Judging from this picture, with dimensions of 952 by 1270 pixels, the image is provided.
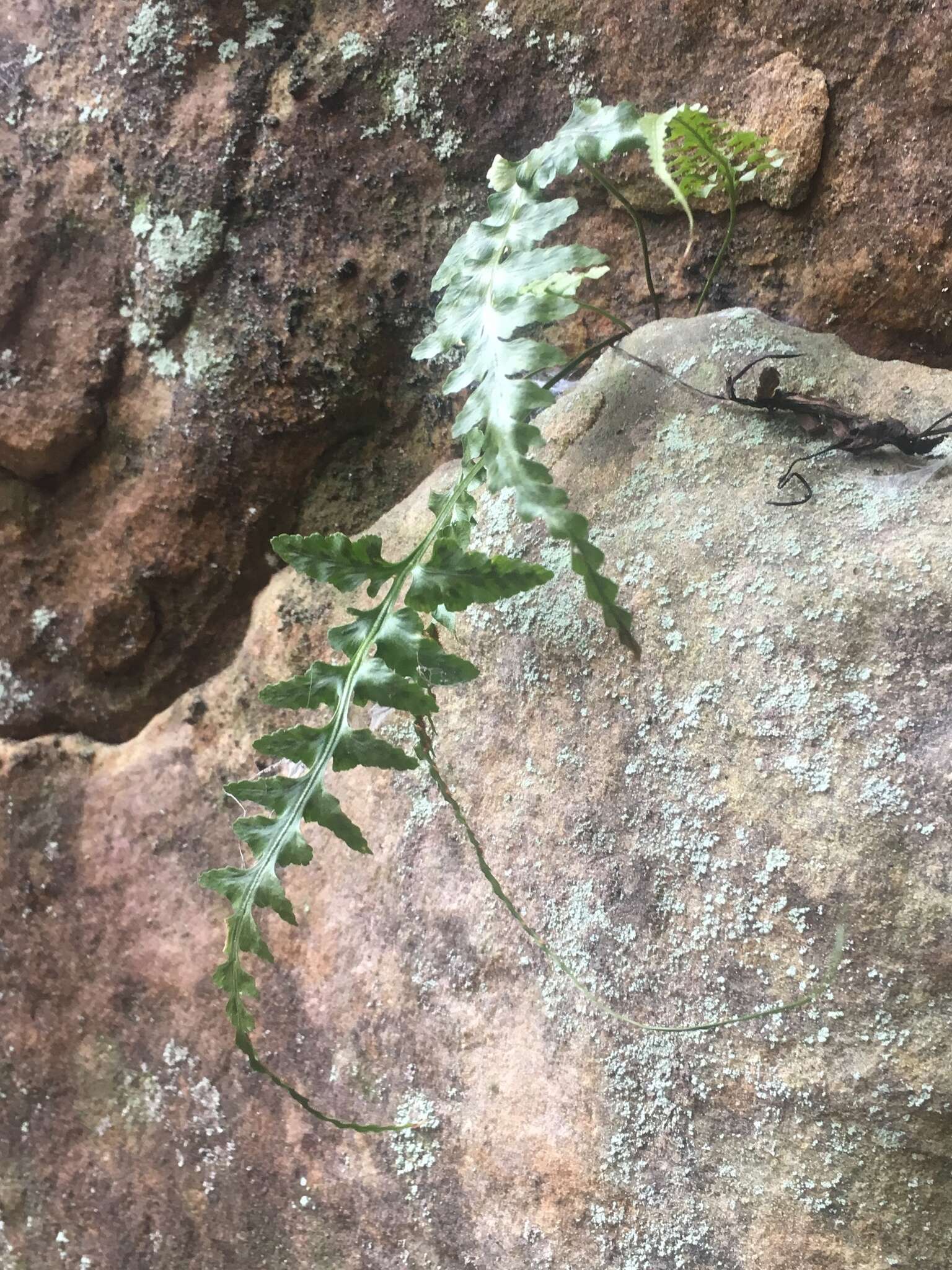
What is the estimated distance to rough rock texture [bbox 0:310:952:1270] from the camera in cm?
120

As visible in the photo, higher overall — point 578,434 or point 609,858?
point 578,434

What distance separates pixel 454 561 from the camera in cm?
134

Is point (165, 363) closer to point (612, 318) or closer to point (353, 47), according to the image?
point (353, 47)

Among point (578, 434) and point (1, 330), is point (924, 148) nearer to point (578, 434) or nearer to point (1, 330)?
point (578, 434)

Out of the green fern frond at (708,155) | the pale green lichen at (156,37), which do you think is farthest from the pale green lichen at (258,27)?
the green fern frond at (708,155)

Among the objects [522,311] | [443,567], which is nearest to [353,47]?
[522,311]

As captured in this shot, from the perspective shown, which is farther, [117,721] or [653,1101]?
Answer: [117,721]

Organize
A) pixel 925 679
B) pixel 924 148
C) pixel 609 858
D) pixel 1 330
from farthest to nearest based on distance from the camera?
pixel 1 330 → pixel 924 148 → pixel 609 858 → pixel 925 679

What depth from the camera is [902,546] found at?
127 centimetres

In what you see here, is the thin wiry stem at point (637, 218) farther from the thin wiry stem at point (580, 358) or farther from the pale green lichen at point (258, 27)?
the pale green lichen at point (258, 27)

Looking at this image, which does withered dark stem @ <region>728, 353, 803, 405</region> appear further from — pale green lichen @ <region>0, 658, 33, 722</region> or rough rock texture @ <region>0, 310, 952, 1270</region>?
pale green lichen @ <region>0, 658, 33, 722</region>

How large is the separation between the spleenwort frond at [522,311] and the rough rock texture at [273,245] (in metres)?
0.41

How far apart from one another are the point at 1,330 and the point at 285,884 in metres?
1.31

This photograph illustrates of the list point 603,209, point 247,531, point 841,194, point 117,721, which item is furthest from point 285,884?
point 841,194
